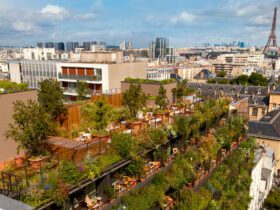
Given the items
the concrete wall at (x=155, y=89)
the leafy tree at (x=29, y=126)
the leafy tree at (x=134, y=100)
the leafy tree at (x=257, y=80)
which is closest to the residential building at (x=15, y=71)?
the concrete wall at (x=155, y=89)

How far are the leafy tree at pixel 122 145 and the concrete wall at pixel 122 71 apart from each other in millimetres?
21006

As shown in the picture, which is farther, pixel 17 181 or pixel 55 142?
pixel 55 142

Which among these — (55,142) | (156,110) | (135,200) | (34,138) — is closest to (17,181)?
(34,138)

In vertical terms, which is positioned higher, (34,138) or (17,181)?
(34,138)

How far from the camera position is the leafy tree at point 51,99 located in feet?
46.0

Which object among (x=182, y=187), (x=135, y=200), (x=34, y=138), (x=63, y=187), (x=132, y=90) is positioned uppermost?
(x=132, y=90)

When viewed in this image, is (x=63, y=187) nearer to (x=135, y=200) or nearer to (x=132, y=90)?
(x=135, y=200)

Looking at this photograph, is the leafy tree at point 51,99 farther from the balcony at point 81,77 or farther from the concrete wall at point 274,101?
the concrete wall at point 274,101

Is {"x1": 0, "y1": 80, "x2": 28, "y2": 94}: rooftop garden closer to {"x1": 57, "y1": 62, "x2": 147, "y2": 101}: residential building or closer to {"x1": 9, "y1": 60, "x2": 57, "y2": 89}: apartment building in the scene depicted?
{"x1": 57, "y1": 62, "x2": 147, "y2": 101}: residential building

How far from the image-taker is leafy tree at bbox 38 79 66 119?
14030 millimetres

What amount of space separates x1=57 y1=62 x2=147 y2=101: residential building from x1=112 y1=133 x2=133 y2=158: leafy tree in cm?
1887

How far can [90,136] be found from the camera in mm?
13062

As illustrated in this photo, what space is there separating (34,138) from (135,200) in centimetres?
489

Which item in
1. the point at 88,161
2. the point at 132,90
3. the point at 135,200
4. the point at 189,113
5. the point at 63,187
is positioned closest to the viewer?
the point at 63,187
